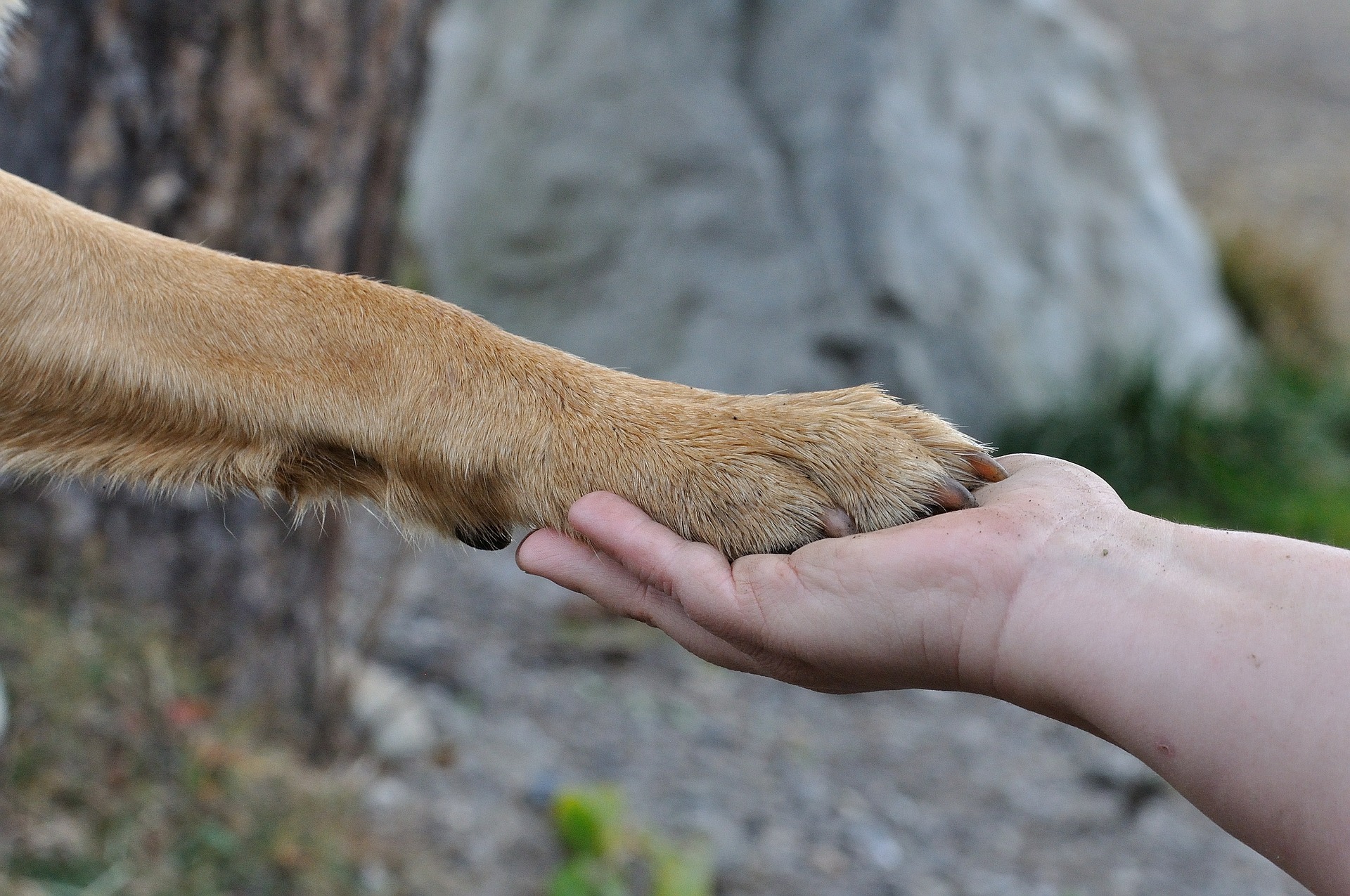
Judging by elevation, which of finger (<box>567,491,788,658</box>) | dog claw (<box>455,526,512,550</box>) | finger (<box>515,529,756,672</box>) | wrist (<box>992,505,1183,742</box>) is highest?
wrist (<box>992,505,1183,742</box>)

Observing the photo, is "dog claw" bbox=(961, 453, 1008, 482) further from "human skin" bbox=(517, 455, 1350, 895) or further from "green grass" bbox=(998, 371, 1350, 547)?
"green grass" bbox=(998, 371, 1350, 547)

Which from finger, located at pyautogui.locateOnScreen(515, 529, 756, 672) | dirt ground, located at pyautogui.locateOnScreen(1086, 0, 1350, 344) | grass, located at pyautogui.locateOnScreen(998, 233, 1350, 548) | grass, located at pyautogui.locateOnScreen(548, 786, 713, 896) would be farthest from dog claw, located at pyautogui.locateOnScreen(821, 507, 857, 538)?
dirt ground, located at pyautogui.locateOnScreen(1086, 0, 1350, 344)

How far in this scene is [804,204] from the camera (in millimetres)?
6492

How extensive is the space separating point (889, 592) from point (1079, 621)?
10.0 inches

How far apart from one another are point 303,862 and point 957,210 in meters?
5.08

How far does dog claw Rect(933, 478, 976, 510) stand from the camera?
1.88m

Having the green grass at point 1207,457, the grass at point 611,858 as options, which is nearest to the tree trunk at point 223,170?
the grass at point 611,858

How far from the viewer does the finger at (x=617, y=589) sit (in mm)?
1831

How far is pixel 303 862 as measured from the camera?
120 inches

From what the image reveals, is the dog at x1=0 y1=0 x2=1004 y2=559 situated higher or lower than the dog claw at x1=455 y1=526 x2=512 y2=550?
higher

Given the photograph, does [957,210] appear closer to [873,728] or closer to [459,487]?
[873,728]

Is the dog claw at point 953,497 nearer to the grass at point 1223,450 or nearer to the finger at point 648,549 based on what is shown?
the finger at point 648,549

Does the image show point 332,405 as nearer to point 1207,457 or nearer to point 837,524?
point 837,524

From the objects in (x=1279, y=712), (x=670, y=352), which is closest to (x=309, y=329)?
(x=1279, y=712)
